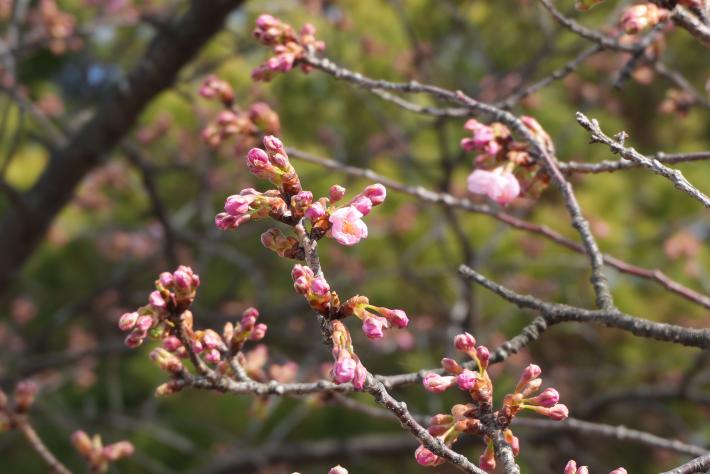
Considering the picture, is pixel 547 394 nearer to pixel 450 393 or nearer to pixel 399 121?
pixel 450 393

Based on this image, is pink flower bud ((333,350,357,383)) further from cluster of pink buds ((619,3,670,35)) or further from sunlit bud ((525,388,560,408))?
cluster of pink buds ((619,3,670,35))

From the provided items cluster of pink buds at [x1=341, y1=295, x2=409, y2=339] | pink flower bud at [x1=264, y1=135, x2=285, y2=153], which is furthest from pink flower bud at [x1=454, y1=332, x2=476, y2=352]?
pink flower bud at [x1=264, y1=135, x2=285, y2=153]

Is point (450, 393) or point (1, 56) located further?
point (450, 393)

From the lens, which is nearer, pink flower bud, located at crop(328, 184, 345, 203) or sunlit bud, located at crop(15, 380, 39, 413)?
pink flower bud, located at crop(328, 184, 345, 203)

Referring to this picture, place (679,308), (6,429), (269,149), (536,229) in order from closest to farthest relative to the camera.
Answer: (269,149), (6,429), (536,229), (679,308)

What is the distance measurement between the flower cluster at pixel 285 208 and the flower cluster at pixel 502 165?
0.39m

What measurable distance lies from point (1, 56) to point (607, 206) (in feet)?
13.3

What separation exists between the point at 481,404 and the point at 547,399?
10 centimetres

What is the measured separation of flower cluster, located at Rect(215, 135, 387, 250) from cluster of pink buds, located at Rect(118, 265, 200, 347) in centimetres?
10

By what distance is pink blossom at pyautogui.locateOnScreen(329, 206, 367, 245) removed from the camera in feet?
3.19

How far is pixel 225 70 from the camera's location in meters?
5.51

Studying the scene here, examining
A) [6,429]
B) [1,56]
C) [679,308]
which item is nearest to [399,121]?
[679,308]

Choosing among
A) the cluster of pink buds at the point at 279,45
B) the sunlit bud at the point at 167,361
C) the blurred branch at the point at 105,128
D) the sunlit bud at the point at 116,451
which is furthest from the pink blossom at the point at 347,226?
the blurred branch at the point at 105,128

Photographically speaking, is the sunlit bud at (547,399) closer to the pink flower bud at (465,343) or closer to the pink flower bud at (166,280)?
the pink flower bud at (465,343)
